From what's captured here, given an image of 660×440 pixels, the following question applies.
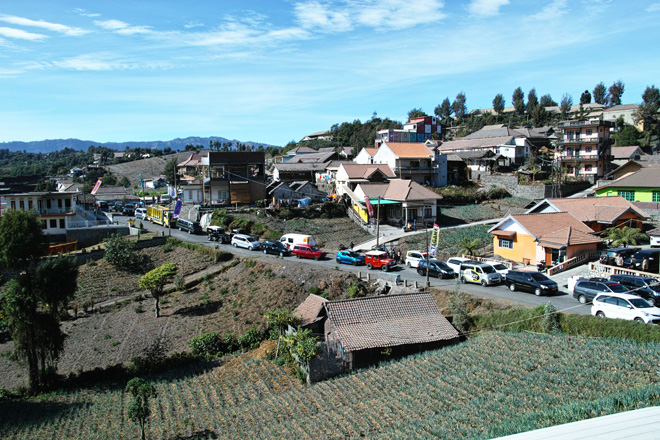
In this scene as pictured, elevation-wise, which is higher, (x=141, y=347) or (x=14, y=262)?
(x=14, y=262)

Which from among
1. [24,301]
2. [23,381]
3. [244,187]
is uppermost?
[244,187]

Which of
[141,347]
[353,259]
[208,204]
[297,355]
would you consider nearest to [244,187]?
[208,204]

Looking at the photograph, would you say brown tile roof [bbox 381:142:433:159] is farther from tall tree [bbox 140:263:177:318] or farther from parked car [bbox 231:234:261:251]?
tall tree [bbox 140:263:177:318]

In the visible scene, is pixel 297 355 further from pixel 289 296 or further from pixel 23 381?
pixel 23 381

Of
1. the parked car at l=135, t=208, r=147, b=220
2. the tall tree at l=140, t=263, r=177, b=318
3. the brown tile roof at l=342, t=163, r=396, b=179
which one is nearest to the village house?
the tall tree at l=140, t=263, r=177, b=318

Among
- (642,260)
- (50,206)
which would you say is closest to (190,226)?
(50,206)
